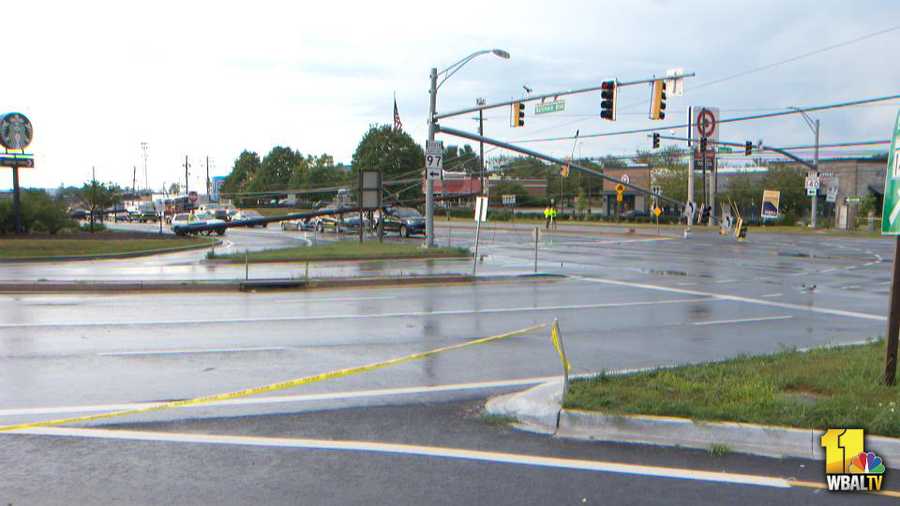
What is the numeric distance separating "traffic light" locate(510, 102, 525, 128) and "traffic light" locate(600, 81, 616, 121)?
483 cm

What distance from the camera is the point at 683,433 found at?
21.7ft

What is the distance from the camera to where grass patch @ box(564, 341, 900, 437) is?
261 inches

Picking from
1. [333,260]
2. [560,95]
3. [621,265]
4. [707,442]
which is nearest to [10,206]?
[333,260]

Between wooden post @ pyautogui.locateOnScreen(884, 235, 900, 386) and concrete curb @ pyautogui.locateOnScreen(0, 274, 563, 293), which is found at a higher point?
wooden post @ pyautogui.locateOnScreen(884, 235, 900, 386)

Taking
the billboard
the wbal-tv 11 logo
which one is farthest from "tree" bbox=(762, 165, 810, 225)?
the wbal-tv 11 logo

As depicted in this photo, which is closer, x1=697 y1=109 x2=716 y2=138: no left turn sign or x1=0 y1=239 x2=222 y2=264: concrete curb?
x1=0 y1=239 x2=222 y2=264: concrete curb

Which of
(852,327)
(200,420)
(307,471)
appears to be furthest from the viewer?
(852,327)

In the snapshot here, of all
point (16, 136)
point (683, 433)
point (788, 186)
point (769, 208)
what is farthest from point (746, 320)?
point (788, 186)

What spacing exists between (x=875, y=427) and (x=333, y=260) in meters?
23.9

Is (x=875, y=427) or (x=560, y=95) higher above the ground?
(x=560, y=95)

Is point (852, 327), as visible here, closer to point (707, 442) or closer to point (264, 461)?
point (707, 442)

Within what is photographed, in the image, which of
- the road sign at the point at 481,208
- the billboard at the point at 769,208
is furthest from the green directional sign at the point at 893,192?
the billboard at the point at 769,208

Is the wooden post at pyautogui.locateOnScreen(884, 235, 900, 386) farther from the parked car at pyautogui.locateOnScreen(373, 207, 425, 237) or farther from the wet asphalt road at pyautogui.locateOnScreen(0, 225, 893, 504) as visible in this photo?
the parked car at pyautogui.locateOnScreen(373, 207, 425, 237)

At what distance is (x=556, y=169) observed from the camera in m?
141
